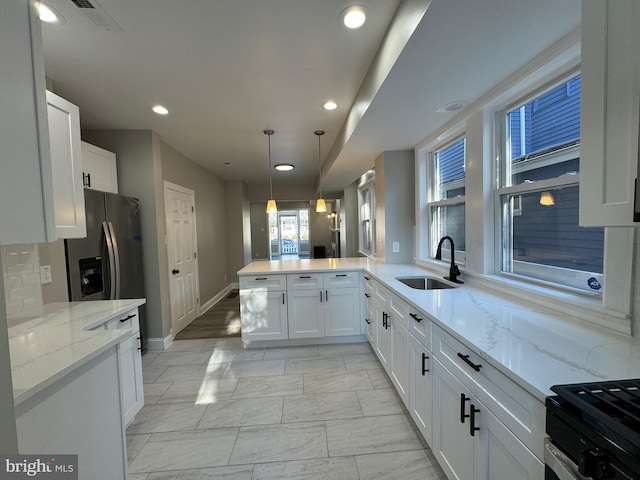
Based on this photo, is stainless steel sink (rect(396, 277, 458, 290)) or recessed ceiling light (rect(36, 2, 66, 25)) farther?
stainless steel sink (rect(396, 277, 458, 290))

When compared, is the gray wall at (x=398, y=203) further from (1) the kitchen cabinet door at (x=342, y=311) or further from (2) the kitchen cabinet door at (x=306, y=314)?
(2) the kitchen cabinet door at (x=306, y=314)

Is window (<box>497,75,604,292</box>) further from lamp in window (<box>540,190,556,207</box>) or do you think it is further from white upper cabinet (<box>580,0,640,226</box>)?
white upper cabinet (<box>580,0,640,226</box>)

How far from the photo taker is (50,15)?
1.55 metres

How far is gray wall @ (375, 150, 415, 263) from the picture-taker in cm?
342

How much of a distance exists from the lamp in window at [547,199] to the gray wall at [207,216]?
3.83 m

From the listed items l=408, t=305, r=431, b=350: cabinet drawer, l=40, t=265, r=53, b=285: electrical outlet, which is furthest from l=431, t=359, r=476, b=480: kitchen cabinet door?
l=40, t=265, r=53, b=285: electrical outlet

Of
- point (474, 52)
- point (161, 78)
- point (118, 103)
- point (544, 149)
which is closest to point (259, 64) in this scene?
point (161, 78)

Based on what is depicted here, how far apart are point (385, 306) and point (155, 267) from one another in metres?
2.75

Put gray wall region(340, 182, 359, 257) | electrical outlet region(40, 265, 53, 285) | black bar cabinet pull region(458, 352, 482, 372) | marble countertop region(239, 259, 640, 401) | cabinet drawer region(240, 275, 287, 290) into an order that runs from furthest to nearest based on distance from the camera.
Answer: gray wall region(340, 182, 359, 257)
cabinet drawer region(240, 275, 287, 290)
electrical outlet region(40, 265, 53, 285)
black bar cabinet pull region(458, 352, 482, 372)
marble countertop region(239, 259, 640, 401)

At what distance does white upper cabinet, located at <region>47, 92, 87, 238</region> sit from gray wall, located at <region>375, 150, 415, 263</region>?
291 cm

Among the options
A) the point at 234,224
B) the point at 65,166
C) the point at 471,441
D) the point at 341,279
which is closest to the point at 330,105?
the point at 341,279

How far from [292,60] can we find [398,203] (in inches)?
81.5

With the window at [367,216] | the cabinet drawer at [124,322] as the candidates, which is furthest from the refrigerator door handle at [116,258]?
the window at [367,216]

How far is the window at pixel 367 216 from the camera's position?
201 inches
